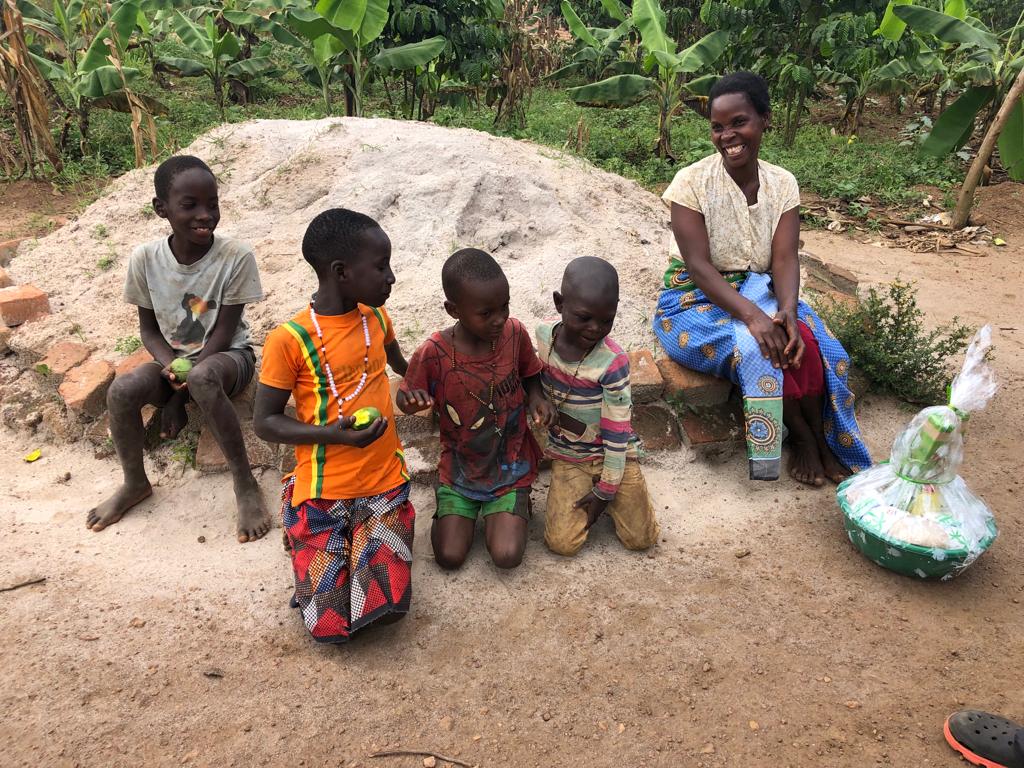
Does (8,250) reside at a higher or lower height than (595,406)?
lower

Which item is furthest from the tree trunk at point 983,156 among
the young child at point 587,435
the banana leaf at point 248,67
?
the banana leaf at point 248,67

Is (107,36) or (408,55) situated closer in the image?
(408,55)

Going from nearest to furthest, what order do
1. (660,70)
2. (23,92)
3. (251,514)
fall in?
(251,514), (23,92), (660,70)

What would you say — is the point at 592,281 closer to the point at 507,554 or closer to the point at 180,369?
the point at 507,554

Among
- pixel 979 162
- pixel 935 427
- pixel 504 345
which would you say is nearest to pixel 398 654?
pixel 504 345

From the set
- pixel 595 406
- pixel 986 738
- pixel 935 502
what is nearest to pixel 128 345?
pixel 595 406

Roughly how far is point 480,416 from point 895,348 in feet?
6.86

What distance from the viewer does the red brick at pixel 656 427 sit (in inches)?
119

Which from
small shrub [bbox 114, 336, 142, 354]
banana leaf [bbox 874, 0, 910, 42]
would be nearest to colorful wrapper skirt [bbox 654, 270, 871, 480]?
small shrub [bbox 114, 336, 142, 354]

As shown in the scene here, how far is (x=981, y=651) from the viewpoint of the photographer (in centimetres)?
214

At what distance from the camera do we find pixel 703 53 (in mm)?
7242

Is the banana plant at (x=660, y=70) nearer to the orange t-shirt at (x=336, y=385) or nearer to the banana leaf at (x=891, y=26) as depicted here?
the banana leaf at (x=891, y=26)

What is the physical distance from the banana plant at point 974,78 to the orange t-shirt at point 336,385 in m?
5.93

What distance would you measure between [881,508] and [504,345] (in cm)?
135
